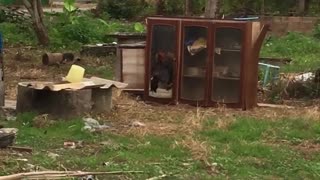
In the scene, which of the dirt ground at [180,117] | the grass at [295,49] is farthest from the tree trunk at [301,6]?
the dirt ground at [180,117]

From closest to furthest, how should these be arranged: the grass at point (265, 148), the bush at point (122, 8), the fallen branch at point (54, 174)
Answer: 1. the fallen branch at point (54, 174)
2. the grass at point (265, 148)
3. the bush at point (122, 8)

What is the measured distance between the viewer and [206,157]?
788 cm

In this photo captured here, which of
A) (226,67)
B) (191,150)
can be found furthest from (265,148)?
(226,67)

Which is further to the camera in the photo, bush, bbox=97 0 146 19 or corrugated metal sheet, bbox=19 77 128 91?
bush, bbox=97 0 146 19

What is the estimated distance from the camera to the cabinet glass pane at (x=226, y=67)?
11.7 m

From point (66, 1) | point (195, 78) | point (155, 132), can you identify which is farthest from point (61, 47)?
point (155, 132)

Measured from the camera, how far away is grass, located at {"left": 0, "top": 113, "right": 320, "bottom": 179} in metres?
7.40

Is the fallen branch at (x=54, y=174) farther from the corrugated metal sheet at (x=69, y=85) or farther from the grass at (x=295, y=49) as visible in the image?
the grass at (x=295, y=49)

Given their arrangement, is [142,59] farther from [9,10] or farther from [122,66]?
[9,10]

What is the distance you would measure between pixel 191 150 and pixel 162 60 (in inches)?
160

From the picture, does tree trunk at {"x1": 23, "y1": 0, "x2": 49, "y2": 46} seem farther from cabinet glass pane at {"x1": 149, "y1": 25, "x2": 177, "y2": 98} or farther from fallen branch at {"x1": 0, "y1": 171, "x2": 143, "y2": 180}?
fallen branch at {"x1": 0, "y1": 171, "x2": 143, "y2": 180}

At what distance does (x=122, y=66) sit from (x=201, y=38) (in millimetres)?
1388

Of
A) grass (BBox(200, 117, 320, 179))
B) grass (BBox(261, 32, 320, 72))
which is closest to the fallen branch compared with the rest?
grass (BBox(200, 117, 320, 179))

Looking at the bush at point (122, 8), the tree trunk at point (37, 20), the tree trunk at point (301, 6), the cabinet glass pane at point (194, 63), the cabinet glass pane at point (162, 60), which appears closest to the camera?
the cabinet glass pane at point (194, 63)
